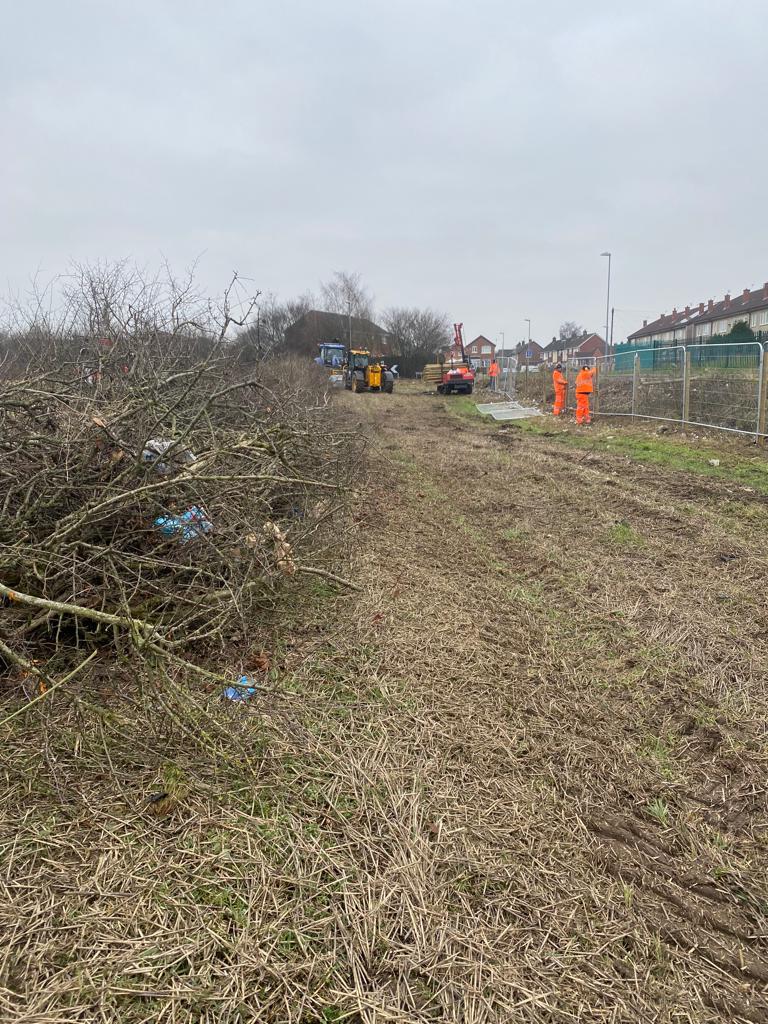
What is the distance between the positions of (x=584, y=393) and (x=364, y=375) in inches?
626

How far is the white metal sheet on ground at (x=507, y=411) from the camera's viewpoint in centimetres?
1864

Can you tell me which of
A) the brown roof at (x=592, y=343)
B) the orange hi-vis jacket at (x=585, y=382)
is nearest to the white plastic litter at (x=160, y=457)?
the orange hi-vis jacket at (x=585, y=382)

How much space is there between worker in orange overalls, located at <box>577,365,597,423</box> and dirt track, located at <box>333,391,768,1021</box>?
10.3 meters

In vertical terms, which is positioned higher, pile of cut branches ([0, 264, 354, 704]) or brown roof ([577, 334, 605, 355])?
brown roof ([577, 334, 605, 355])

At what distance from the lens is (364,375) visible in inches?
1159

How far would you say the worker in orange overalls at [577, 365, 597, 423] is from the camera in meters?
14.9

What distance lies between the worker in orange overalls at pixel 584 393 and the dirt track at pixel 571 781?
10.3 meters

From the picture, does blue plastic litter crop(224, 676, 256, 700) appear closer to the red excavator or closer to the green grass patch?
the green grass patch

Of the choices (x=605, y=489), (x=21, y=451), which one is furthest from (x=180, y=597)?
(x=605, y=489)

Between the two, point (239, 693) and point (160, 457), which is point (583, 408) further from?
point (239, 693)

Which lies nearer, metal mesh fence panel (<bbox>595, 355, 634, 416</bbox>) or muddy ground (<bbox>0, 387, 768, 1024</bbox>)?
muddy ground (<bbox>0, 387, 768, 1024</bbox>)

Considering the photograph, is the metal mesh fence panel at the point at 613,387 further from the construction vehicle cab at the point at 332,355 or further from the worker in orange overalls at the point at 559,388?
the construction vehicle cab at the point at 332,355

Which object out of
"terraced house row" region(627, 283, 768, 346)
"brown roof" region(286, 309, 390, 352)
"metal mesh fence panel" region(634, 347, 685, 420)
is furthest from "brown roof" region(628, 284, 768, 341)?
"metal mesh fence panel" region(634, 347, 685, 420)

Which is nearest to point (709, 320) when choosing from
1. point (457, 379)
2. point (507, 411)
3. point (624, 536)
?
point (457, 379)
